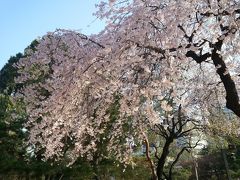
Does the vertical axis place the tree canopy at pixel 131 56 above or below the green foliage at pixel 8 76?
below

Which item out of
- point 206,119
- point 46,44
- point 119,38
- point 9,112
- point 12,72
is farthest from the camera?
point 12,72

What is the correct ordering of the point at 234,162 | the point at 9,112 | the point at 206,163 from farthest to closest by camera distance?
the point at 206,163 < the point at 234,162 < the point at 9,112

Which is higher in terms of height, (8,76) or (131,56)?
(8,76)

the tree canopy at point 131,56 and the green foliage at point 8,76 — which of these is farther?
the green foliage at point 8,76

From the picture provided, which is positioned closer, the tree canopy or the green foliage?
the tree canopy

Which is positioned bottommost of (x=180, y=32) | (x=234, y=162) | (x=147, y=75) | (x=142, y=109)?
(x=142, y=109)

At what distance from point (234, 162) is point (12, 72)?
19.6 metres

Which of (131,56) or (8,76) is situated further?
(8,76)

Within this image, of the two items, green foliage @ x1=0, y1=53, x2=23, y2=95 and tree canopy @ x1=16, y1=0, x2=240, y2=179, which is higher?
green foliage @ x1=0, y1=53, x2=23, y2=95

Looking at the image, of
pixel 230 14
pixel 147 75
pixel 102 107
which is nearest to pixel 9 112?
pixel 102 107

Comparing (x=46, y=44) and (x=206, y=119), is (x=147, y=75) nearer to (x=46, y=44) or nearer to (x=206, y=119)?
(x=46, y=44)

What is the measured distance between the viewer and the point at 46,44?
24.0ft

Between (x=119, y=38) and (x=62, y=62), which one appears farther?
(x=62, y=62)

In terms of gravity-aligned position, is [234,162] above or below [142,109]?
above
